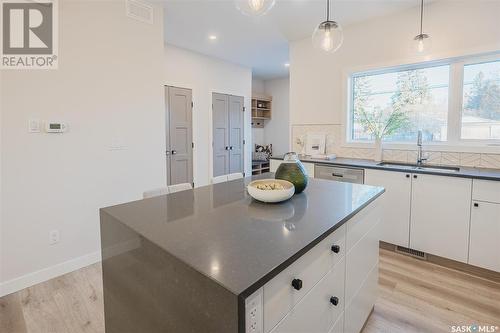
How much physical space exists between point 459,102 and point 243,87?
399 centimetres

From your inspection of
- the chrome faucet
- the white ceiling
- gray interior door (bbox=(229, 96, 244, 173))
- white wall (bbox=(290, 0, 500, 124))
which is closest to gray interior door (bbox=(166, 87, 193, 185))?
the white ceiling

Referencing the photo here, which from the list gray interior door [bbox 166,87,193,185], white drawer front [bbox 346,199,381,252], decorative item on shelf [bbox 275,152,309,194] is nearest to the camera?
white drawer front [bbox 346,199,381,252]

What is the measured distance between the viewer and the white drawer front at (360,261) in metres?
1.45

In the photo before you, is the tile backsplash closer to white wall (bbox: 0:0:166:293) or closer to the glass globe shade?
the glass globe shade

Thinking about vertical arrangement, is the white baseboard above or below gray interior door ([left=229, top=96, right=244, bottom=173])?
below

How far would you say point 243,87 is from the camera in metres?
5.88

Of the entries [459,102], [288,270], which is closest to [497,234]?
[459,102]

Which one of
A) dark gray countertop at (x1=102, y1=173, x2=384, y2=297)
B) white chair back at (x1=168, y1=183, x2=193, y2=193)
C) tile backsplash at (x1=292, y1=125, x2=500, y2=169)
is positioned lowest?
dark gray countertop at (x1=102, y1=173, x2=384, y2=297)

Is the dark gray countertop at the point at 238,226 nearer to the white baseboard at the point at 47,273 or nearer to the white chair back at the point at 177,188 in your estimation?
the white chair back at the point at 177,188

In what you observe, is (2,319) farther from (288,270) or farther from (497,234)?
(497,234)

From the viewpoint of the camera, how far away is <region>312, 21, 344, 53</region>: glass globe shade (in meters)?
1.99

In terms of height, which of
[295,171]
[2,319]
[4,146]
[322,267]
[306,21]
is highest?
[306,21]

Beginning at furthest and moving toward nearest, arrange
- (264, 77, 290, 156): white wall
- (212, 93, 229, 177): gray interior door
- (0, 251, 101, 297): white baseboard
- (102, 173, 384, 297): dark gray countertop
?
1. (264, 77, 290, 156): white wall
2. (212, 93, 229, 177): gray interior door
3. (0, 251, 101, 297): white baseboard
4. (102, 173, 384, 297): dark gray countertop

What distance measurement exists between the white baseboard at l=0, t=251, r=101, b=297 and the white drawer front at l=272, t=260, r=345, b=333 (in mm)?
2449
